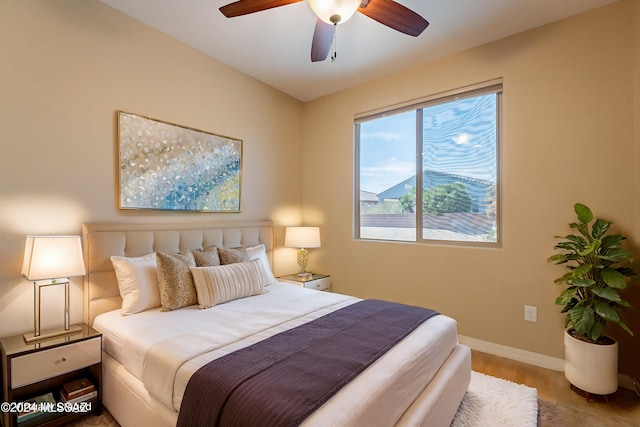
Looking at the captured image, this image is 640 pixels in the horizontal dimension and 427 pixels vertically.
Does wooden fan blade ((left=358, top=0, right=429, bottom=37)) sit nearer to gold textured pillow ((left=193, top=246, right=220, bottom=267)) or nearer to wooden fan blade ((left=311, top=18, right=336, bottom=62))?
wooden fan blade ((left=311, top=18, right=336, bottom=62))

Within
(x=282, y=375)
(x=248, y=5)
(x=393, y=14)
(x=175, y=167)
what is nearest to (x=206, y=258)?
(x=175, y=167)

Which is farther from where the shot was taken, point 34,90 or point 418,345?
point 34,90

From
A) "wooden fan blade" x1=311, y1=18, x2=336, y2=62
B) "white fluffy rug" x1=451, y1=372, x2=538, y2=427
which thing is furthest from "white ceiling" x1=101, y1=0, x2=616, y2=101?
"white fluffy rug" x1=451, y1=372, x2=538, y2=427

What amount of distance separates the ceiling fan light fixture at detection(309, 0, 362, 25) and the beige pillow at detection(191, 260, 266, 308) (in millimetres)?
1894

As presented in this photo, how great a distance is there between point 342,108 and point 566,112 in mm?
2279

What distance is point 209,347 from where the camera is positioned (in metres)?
1.58

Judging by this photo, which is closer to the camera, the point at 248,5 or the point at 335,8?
the point at 335,8

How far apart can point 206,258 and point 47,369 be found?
116 cm

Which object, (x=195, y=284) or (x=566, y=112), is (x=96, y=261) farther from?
(x=566, y=112)

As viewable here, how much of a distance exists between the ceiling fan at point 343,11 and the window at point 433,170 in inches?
55.6

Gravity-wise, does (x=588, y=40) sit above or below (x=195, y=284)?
above

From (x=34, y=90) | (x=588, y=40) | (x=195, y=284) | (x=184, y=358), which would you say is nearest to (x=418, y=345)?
(x=184, y=358)

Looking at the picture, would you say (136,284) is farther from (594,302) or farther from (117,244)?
(594,302)

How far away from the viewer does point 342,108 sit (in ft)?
12.8
